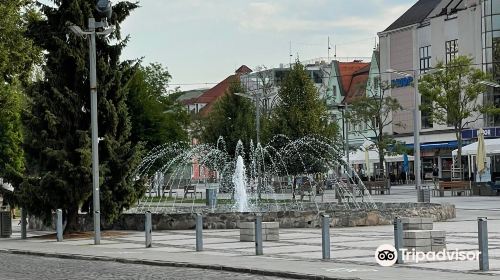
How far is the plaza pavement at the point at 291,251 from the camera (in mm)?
17212

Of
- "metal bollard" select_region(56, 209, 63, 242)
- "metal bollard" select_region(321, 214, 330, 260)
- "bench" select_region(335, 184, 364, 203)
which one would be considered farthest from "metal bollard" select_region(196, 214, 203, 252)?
"bench" select_region(335, 184, 364, 203)

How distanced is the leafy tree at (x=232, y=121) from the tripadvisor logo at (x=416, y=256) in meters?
56.7

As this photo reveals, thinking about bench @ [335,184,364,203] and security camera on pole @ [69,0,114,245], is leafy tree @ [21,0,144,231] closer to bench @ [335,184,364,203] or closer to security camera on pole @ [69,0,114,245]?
security camera on pole @ [69,0,114,245]

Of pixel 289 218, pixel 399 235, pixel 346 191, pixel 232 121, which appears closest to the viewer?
pixel 399 235

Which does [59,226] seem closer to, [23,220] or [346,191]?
[23,220]

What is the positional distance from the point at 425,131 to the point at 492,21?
13.5 metres

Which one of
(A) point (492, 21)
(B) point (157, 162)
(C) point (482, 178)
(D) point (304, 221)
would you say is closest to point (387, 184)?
(C) point (482, 178)

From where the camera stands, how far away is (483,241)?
16.2m

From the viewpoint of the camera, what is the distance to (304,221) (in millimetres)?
31922

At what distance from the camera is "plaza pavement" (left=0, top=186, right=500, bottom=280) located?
56.5 feet

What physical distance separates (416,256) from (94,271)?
6.16 meters

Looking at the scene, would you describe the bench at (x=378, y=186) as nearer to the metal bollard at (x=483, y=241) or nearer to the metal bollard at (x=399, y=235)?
the metal bollard at (x=399, y=235)

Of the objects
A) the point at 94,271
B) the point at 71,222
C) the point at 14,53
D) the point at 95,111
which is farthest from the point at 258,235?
the point at 14,53

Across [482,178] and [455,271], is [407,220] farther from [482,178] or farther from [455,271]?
[482,178]
